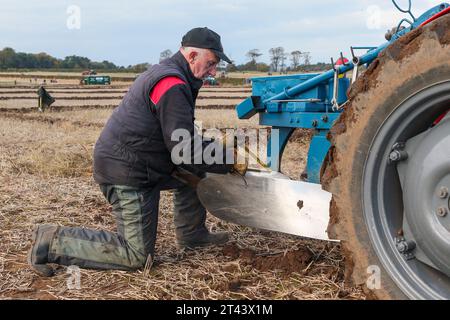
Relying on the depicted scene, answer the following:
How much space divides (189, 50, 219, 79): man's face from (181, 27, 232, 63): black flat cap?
0.04 meters

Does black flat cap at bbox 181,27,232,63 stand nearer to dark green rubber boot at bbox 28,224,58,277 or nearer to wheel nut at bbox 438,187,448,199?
dark green rubber boot at bbox 28,224,58,277

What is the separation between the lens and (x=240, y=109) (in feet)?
15.9

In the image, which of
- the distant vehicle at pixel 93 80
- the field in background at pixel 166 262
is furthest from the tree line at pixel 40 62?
the field in background at pixel 166 262

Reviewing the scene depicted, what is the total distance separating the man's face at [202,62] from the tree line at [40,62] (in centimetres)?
6849

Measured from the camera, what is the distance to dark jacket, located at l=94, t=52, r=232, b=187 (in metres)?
3.50

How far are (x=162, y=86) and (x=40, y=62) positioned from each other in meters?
79.6

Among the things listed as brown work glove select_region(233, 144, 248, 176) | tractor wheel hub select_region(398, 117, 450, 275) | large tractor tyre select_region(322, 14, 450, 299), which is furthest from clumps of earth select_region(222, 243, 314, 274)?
tractor wheel hub select_region(398, 117, 450, 275)

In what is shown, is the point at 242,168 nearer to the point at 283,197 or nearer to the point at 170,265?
the point at 283,197

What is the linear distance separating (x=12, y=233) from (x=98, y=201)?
1030 millimetres

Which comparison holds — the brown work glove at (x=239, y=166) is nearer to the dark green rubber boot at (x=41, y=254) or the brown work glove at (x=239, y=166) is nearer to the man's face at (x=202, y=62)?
the man's face at (x=202, y=62)

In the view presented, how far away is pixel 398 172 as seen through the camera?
2.42 meters

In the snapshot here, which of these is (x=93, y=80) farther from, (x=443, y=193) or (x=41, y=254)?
(x=443, y=193)

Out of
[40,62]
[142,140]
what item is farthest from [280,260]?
[40,62]

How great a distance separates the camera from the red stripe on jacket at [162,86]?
338cm
